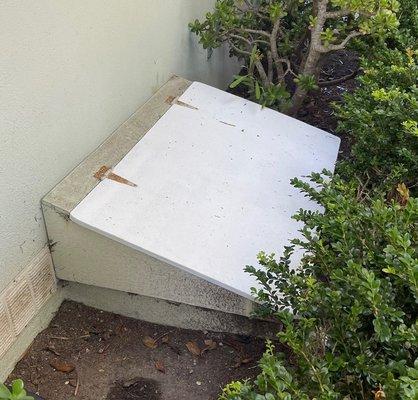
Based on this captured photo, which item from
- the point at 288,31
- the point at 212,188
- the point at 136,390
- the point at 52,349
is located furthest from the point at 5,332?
the point at 288,31

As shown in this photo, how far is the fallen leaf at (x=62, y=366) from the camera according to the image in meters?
2.49

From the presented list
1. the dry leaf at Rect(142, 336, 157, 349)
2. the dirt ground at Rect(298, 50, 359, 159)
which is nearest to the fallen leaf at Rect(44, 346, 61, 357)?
the dry leaf at Rect(142, 336, 157, 349)

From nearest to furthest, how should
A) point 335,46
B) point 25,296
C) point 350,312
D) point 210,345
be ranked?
point 350,312 < point 25,296 < point 210,345 < point 335,46

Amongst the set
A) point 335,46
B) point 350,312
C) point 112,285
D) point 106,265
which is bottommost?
point 112,285

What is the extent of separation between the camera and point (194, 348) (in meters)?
2.63

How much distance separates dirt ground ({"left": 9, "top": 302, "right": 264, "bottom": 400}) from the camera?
2.45m

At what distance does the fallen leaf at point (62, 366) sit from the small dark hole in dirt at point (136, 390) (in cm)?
22

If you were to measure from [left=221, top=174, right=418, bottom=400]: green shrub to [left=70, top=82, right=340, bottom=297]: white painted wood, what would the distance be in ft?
1.37

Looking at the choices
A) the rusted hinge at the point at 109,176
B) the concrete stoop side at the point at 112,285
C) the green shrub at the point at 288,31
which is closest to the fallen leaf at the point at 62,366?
the concrete stoop side at the point at 112,285

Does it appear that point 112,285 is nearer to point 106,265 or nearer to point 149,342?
point 106,265

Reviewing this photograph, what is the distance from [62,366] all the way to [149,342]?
1.39 feet

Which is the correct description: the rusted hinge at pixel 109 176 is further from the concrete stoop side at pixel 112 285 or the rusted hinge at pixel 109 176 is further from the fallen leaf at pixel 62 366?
the fallen leaf at pixel 62 366

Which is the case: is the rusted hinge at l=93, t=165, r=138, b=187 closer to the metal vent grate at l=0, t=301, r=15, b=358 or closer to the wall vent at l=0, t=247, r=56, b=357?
the wall vent at l=0, t=247, r=56, b=357

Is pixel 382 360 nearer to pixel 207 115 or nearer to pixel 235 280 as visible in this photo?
pixel 235 280
